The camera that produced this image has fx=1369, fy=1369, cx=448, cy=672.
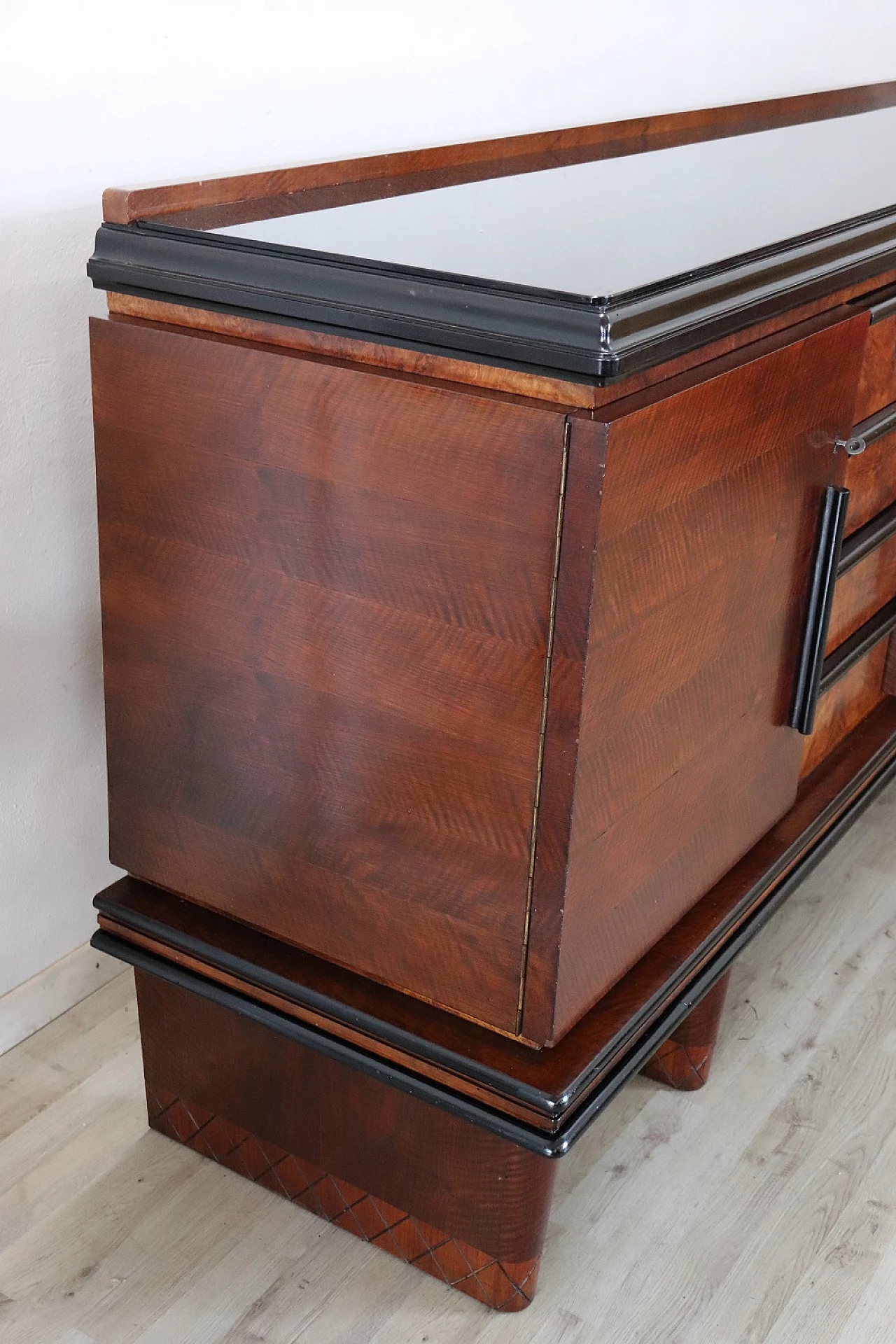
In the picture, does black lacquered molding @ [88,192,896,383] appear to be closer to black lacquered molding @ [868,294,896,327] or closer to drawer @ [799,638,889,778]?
black lacquered molding @ [868,294,896,327]

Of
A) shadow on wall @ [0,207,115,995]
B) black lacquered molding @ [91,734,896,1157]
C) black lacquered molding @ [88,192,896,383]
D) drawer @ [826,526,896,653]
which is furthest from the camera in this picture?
drawer @ [826,526,896,653]

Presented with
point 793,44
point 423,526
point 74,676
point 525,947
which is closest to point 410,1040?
point 525,947

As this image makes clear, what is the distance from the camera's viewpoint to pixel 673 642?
3.17 ft

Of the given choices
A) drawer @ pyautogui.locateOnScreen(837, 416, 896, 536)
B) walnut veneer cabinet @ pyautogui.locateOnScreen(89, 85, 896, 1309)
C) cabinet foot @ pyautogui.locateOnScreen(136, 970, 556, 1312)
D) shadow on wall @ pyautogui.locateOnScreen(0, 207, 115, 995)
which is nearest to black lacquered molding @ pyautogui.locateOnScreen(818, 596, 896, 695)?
walnut veneer cabinet @ pyautogui.locateOnScreen(89, 85, 896, 1309)

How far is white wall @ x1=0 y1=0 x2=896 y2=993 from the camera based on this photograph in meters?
1.17

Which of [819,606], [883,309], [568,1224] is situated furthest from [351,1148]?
[883,309]

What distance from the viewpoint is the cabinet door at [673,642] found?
0.85m

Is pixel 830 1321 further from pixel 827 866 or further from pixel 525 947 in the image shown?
pixel 827 866

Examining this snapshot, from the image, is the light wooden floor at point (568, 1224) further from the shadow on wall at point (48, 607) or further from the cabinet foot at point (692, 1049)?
the shadow on wall at point (48, 607)

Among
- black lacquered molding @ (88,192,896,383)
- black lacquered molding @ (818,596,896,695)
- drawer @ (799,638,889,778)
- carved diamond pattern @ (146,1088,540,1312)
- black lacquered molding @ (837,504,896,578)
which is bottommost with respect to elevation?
carved diamond pattern @ (146,1088,540,1312)

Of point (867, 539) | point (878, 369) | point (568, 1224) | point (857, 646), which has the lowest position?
point (568, 1224)

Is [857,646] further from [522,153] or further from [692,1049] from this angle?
[522,153]

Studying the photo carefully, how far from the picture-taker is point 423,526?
878 millimetres

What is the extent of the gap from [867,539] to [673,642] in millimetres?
375
